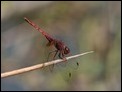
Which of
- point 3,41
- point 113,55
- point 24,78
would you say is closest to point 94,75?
point 113,55

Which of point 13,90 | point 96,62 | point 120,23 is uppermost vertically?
point 120,23

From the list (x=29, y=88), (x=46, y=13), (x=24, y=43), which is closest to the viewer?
(x=24, y=43)

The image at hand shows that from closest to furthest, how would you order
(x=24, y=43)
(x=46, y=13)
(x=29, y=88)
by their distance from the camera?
1. (x=24, y=43)
2. (x=46, y=13)
3. (x=29, y=88)

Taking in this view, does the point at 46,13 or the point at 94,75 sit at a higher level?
the point at 46,13

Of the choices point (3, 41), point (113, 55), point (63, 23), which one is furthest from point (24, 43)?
point (113, 55)

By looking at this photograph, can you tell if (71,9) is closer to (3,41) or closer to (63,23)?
(63,23)

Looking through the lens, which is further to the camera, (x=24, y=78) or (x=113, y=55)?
(x=24, y=78)

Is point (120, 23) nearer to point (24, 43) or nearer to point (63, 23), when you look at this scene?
point (63, 23)
